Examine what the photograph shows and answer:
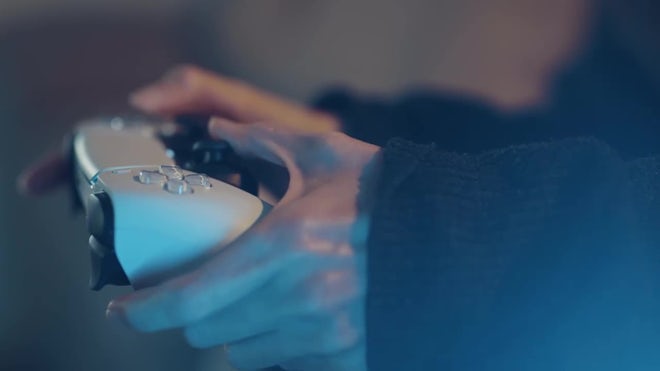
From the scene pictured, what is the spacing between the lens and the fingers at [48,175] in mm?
609

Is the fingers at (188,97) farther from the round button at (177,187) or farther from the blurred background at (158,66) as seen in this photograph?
the round button at (177,187)

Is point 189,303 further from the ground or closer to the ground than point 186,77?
closer to the ground

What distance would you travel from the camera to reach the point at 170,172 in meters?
0.36

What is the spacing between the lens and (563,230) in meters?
0.33

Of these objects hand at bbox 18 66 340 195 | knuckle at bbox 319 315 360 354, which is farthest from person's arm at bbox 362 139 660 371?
hand at bbox 18 66 340 195

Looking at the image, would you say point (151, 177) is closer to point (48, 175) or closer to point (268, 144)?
point (268, 144)

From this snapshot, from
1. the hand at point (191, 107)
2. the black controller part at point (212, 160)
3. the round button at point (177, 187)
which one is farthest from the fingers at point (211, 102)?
the round button at point (177, 187)

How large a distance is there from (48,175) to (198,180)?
32 centimetres

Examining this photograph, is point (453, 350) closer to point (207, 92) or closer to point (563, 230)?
point (563, 230)

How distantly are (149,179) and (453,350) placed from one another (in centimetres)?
16

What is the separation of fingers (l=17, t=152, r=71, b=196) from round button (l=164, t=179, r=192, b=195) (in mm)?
294

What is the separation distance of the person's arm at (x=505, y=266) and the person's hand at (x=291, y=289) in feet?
Result: 0.04

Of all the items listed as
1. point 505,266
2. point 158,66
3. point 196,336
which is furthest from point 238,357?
point 158,66

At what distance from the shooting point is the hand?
2.01 ft
